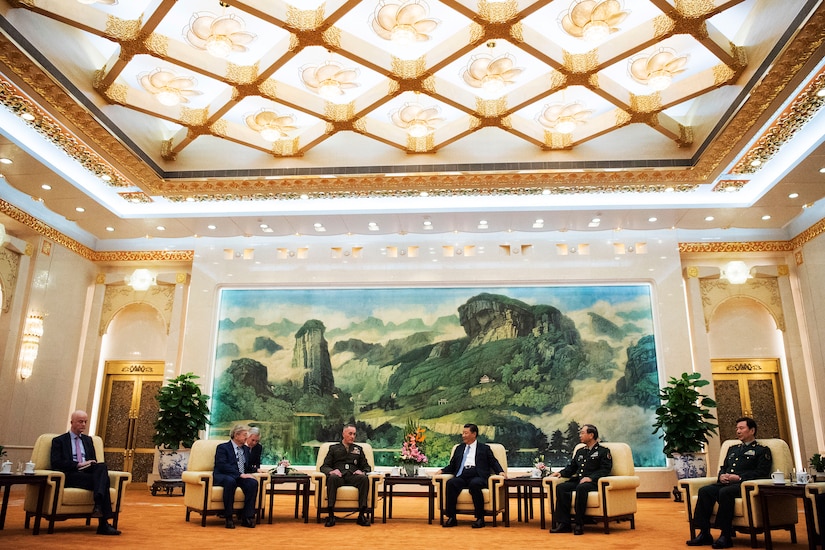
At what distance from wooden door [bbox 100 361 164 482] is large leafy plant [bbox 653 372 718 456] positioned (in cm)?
891

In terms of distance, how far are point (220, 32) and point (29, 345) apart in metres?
6.52

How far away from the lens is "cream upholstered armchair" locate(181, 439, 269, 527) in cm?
615

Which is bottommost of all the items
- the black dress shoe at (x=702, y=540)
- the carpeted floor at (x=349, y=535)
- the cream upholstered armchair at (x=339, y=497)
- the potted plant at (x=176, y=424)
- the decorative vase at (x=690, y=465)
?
the carpeted floor at (x=349, y=535)

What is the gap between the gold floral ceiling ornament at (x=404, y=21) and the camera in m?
6.30

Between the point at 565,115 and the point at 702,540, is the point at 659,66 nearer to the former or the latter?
the point at 565,115

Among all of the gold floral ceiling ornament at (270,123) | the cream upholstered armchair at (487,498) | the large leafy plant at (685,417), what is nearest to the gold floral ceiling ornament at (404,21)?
the gold floral ceiling ornament at (270,123)

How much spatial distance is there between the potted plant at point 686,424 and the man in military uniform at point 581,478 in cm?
342

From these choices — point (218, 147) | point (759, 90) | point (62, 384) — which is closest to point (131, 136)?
point (218, 147)

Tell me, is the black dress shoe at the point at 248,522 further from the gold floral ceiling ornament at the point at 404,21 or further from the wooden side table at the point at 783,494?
the gold floral ceiling ornament at the point at 404,21

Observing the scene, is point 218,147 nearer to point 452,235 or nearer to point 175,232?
point 175,232

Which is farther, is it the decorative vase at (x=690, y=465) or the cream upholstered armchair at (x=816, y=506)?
the decorative vase at (x=690, y=465)

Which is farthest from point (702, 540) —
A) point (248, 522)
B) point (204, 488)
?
point (204, 488)

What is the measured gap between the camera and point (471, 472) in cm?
672

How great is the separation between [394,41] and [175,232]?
251 inches
